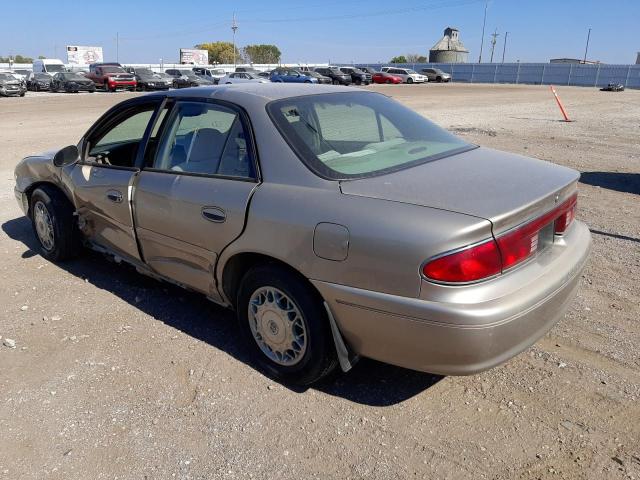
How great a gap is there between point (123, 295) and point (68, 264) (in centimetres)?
101

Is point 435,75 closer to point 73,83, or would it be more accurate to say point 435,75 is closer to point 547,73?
point 547,73

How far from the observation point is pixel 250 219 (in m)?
3.11

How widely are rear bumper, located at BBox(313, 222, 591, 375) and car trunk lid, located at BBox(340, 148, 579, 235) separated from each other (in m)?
0.33

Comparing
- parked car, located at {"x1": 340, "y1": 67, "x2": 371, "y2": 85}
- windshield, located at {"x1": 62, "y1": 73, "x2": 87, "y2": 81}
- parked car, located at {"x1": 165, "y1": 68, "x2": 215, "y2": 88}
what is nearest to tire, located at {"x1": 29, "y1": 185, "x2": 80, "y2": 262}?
parked car, located at {"x1": 165, "y1": 68, "x2": 215, "y2": 88}

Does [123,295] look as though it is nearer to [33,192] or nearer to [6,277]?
[6,277]

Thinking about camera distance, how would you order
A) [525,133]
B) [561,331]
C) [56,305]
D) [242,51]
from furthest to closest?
[242,51]
[525,133]
[56,305]
[561,331]

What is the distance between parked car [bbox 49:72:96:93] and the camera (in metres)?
36.5

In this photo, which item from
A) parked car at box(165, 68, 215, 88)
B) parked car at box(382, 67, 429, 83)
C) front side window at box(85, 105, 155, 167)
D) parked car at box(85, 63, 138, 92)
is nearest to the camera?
front side window at box(85, 105, 155, 167)

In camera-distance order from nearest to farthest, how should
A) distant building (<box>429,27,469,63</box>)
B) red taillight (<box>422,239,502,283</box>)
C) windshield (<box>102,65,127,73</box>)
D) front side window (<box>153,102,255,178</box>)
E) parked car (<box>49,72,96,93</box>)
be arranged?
red taillight (<box>422,239,502,283</box>) → front side window (<box>153,102,255,178</box>) → parked car (<box>49,72,96,93</box>) → windshield (<box>102,65,127,73</box>) → distant building (<box>429,27,469,63</box>)

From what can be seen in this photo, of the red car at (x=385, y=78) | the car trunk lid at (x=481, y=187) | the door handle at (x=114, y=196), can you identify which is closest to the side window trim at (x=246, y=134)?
the door handle at (x=114, y=196)

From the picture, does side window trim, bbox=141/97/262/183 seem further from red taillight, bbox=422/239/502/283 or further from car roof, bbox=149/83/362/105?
red taillight, bbox=422/239/502/283

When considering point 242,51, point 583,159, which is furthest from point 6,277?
point 242,51

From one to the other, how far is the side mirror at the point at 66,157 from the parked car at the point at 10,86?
32428 millimetres

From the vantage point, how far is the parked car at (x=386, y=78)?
50.9 meters
